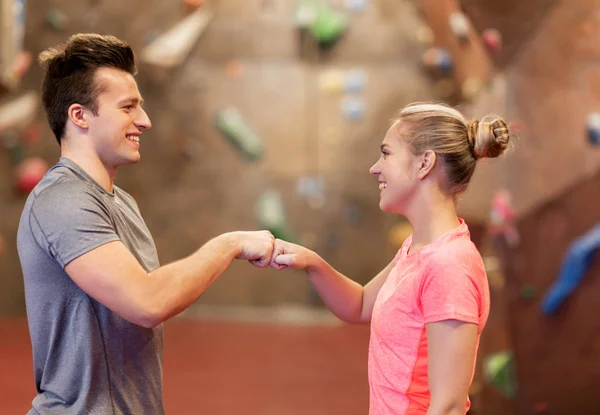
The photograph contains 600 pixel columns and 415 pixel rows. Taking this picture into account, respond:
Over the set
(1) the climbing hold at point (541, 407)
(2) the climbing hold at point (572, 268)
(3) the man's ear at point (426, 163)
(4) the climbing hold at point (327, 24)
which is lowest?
(1) the climbing hold at point (541, 407)

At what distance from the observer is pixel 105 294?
1.46m

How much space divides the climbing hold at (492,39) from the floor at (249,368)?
183cm

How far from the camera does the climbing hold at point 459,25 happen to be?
3522 mm

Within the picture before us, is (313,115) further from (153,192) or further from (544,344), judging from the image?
(544,344)

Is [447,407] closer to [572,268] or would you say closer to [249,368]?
[572,268]

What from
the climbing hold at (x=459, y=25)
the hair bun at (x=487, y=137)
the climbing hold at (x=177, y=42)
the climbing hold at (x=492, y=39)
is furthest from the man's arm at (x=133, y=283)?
the climbing hold at (x=177, y=42)

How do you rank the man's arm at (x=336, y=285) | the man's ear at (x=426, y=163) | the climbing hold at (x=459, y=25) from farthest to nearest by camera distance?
1. the climbing hold at (x=459, y=25)
2. the man's arm at (x=336, y=285)
3. the man's ear at (x=426, y=163)

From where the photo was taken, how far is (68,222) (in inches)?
59.0

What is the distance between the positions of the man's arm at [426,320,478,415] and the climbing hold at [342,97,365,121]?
478 centimetres

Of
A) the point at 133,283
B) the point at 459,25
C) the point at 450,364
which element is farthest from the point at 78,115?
the point at 459,25

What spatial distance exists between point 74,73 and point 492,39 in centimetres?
208

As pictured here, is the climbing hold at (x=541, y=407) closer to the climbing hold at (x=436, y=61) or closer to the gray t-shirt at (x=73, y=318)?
the gray t-shirt at (x=73, y=318)

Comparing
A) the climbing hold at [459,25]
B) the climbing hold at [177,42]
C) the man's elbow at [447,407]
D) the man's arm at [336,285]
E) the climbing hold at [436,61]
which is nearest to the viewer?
the man's elbow at [447,407]

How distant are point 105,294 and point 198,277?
0.61ft
